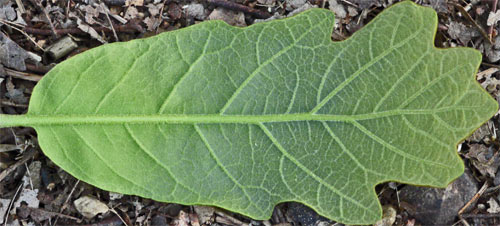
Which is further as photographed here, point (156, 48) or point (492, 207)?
point (492, 207)

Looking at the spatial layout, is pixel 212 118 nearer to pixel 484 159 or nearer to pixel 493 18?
pixel 484 159

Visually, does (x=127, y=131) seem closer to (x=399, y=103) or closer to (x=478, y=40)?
(x=399, y=103)

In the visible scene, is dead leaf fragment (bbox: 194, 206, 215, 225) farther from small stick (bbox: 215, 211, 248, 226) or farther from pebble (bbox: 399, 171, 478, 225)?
pebble (bbox: 399, 171, 478, 225)

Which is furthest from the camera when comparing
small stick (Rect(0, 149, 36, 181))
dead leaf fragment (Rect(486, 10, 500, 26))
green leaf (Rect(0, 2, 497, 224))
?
dead leaf fragment (Rect(486, 10, 500, 26))

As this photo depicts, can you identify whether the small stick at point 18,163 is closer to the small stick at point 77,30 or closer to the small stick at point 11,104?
the small stick at point 11,104

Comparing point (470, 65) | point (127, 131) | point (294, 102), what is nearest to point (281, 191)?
point (294, 102)

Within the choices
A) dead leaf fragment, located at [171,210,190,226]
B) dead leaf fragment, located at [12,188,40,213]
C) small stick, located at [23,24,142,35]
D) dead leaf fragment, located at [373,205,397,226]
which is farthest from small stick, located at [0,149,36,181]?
dead leaf fragment, located at [373,205,397,226]
